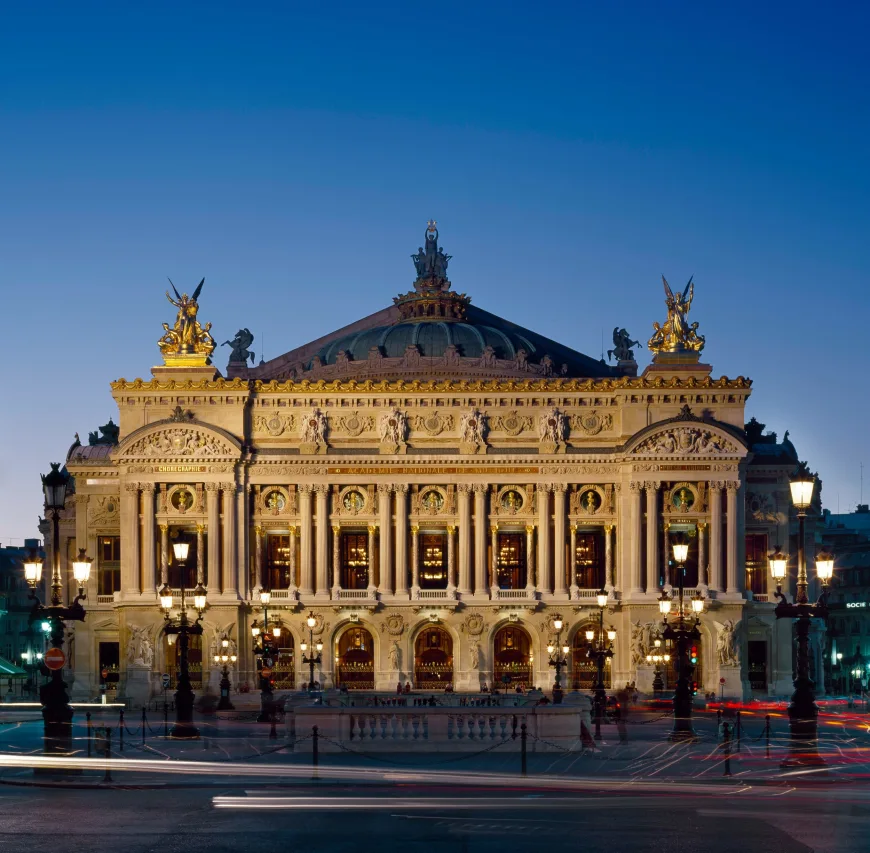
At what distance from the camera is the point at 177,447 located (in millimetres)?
95625

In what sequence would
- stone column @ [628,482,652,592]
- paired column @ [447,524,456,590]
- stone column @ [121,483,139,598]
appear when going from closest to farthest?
stone column @ [628,482,652,592] → stone column @ [121,483,139,598] → paired column @ [447,524,456,590]

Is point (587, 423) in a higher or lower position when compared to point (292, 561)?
higher

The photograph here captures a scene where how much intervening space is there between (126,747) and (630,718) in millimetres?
28678

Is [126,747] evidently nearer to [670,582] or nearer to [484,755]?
[484,755]

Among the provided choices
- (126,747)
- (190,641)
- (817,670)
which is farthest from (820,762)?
(817,670)

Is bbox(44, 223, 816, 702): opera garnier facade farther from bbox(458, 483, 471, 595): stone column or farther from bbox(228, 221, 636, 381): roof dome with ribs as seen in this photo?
bbox(228, 221, 636, 381): roof dome with ribs

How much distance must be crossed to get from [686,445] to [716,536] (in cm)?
539

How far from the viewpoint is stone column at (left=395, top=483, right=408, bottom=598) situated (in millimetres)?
95938

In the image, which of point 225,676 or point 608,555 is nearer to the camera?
point 225,676

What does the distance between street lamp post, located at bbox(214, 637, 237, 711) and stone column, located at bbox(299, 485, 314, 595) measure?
5926 millimetres

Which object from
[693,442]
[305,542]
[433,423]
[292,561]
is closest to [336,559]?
[305,542]

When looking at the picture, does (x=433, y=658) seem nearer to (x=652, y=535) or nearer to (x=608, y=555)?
(x=608, y=555)

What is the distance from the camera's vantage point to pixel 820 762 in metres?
42.5

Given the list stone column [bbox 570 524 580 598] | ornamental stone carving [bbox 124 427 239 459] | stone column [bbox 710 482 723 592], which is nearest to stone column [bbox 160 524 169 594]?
ornamental stone carving [bbox 124 427 239 459]
